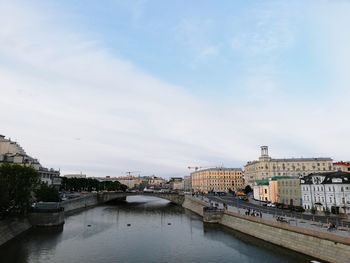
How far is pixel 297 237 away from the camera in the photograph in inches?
2132

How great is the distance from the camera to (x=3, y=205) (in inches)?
2648

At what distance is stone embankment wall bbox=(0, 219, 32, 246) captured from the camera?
63344 mm

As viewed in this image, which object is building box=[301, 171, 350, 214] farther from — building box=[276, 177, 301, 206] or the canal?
the canal

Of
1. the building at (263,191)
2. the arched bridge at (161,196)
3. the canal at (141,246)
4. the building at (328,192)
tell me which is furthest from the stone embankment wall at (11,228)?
the building at (263,191)

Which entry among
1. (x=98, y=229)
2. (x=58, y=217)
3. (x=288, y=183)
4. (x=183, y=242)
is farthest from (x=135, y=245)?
(x=288, y=183)

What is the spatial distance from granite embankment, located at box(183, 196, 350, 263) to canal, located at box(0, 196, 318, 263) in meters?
1.46

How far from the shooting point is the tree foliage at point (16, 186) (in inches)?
2798

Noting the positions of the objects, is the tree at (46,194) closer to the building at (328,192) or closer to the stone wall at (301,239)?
the stone wall at (301,239)

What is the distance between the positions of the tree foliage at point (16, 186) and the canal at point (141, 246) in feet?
20.6

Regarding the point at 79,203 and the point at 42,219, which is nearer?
the point at 42,219

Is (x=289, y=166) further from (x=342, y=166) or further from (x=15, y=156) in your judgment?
(x=15, y=156)

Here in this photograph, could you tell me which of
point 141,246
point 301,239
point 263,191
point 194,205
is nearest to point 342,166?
point 263,191

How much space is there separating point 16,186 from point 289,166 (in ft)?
462

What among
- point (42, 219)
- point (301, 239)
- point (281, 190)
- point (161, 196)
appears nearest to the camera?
point (301, 239)
